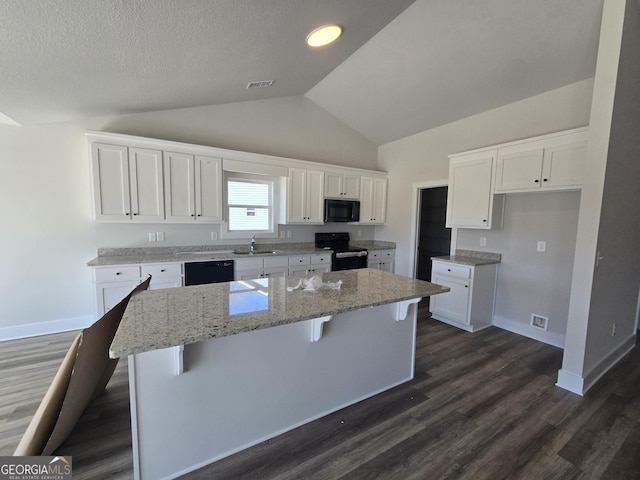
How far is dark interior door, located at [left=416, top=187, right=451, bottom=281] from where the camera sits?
485 centimetres

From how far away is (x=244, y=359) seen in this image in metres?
1.62

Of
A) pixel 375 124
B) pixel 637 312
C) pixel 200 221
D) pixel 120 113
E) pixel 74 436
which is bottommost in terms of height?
pixel 74 436

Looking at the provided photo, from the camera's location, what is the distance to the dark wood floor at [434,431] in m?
1.57

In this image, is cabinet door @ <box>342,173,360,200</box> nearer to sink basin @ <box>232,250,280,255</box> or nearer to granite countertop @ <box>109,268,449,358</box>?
sink basin @ <box>232,250,280,255</box>

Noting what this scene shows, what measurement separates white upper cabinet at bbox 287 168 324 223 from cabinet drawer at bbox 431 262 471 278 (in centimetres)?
193

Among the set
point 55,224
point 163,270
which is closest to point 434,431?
point 163,270

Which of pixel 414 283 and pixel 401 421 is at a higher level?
pixel 414 283

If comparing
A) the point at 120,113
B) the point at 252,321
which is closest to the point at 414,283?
the point at 252,321

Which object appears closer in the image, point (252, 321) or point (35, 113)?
point (252, 321)

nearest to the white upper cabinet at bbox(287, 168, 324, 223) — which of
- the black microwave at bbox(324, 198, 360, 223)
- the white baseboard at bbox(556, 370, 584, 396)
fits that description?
the black microwave at bbox(324, 198, 360, 223)

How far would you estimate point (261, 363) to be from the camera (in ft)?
5.50

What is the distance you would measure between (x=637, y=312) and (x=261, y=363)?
4535 millimetres

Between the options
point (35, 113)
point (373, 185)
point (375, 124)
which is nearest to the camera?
point (35, 113)

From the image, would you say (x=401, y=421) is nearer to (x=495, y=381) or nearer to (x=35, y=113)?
(x=495, y=381)
